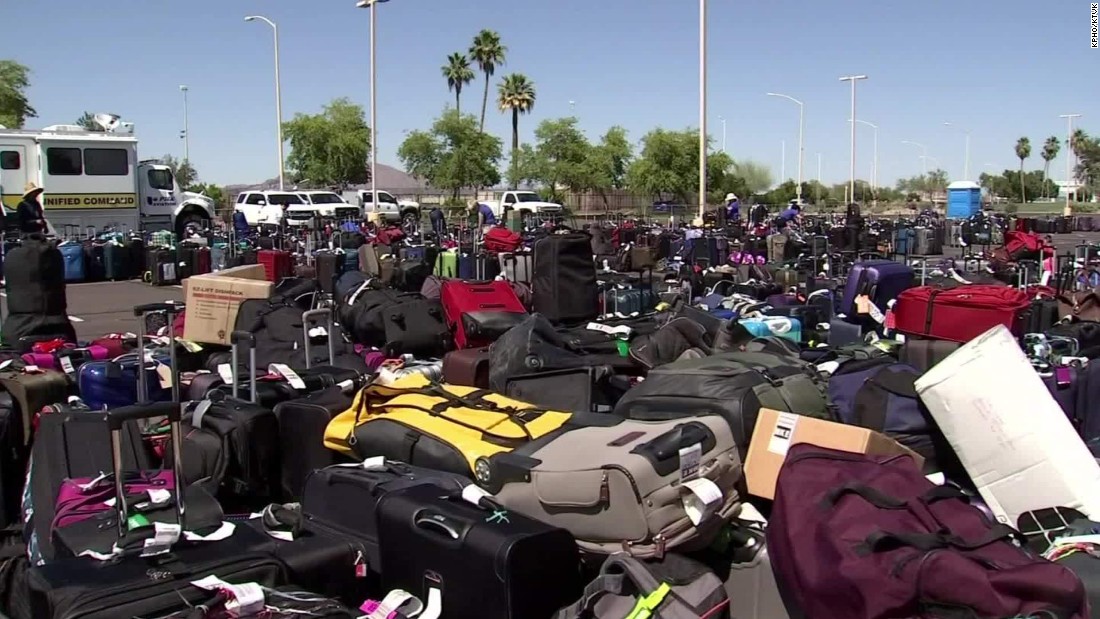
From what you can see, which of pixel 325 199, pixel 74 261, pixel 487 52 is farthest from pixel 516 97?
pixel 74 261

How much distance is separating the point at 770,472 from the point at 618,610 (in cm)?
108

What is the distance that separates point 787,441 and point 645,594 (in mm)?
1099

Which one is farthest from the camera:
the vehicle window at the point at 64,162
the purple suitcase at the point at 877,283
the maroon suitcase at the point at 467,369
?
the vehicle window at the point at 64,162

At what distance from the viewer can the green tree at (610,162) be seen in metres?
55.2

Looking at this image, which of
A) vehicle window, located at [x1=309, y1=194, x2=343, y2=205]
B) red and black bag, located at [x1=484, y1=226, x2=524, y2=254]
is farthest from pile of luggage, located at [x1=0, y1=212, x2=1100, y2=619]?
vehicle window, located at [x1=309, y1=194, x2=343, y2=205]

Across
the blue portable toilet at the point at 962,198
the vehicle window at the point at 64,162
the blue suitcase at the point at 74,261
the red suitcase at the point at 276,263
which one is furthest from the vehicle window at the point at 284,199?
the blue portable toilet at the point at 962,198

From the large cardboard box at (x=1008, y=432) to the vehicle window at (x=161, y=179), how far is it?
77.3ft

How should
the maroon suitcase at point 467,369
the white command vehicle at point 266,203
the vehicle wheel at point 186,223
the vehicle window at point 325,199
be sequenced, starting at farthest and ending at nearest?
the vehicle window at point 325,199 → the white command vehicle at point 266,203 → the vehicle wheel at point 186,223 → the maroon suitcase at point 467,369

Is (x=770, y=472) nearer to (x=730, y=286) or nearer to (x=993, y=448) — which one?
(x=993, y=448)

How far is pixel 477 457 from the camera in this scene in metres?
3.71

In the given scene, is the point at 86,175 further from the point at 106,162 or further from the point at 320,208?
the point at 320,208

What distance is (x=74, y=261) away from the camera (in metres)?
17.5

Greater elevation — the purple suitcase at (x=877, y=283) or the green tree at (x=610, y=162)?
the green tree at (x=610, y=162)

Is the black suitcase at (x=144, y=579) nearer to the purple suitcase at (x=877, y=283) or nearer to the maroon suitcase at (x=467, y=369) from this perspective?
the maroon suitcase at (x=467, y=369)
